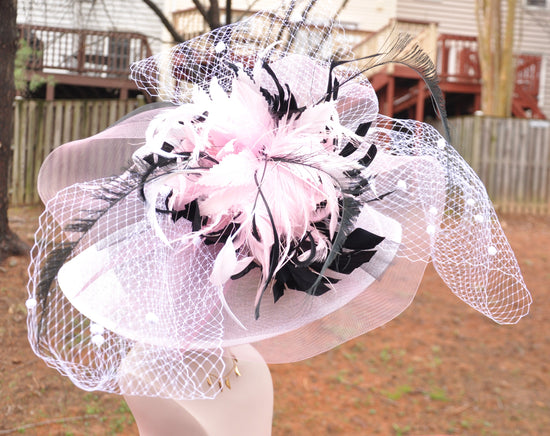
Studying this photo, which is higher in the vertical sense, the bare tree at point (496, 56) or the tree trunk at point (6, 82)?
the bare tree at point (496, 56)

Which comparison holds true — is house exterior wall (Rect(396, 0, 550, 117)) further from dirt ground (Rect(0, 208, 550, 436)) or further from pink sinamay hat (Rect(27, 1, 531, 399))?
pink sinamay hat (Rect(27, 1, 531, 399))

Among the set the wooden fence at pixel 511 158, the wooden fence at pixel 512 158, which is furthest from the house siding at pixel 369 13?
the wooden fence at pixel 512 158

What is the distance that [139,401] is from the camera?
5.08 ft

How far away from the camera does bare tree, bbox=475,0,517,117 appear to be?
1102cm

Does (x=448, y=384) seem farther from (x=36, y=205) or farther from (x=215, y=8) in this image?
(x=36, y=205)

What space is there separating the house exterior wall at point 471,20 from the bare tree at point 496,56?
12.0ft

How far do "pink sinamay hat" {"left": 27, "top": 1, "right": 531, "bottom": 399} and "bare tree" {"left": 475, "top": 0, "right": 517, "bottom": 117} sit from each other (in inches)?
411

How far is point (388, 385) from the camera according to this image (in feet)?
15.6

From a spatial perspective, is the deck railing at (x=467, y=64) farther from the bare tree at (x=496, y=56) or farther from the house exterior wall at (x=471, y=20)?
the bare tree at (x=496, y=56)

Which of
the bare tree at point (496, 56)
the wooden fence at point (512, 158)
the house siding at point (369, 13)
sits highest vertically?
the house siding at point (369, 13)

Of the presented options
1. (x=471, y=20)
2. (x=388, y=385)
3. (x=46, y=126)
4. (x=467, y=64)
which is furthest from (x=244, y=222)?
(x=471, y=20)

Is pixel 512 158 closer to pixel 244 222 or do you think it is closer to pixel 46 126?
pixel 46 126

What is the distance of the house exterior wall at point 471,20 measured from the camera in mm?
14875

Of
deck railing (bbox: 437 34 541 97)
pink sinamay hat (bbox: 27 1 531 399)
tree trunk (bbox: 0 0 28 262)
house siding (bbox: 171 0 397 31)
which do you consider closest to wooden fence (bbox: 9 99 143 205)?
tree trunk (bbox: 0 0 28 262)
